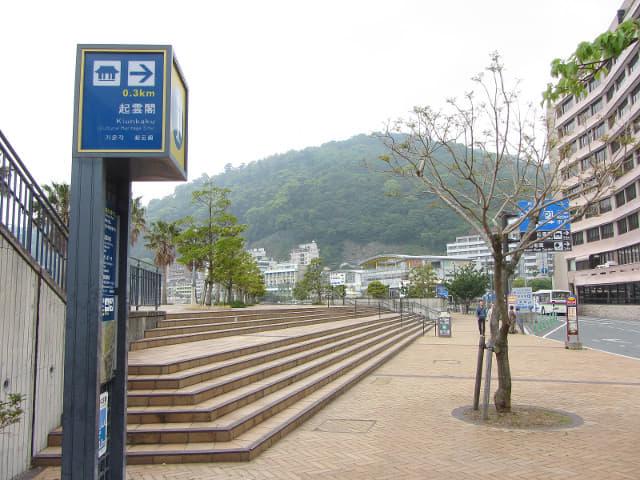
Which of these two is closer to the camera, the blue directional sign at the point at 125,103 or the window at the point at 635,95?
the blue directional sign at the point at 125,103

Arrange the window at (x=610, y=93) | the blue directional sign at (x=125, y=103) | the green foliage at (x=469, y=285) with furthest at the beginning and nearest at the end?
the green foliage at (x=469, y=285) < the window at (x=610, y=93) < the blue directional sign at (x=125, y=103)

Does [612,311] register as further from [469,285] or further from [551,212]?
[551,212]

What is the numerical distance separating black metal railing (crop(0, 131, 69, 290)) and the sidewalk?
2.39 m

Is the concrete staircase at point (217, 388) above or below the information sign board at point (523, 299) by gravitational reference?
below

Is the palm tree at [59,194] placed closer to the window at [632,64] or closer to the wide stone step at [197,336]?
the wide stone step at [197,336]

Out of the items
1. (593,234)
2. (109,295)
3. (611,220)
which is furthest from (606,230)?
(109,295)

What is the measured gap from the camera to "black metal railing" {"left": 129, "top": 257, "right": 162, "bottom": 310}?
10.2m

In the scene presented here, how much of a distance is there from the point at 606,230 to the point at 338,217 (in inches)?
4294

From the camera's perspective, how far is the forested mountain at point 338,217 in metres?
150

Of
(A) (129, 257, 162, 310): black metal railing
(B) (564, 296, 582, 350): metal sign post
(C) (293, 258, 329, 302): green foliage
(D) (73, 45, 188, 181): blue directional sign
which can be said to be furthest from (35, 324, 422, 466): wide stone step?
(C) (293, 258, 329, 302): green foliage

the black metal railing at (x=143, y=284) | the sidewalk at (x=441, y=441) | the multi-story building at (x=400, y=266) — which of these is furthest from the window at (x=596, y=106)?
the multi-story building at (x=400, y=266)

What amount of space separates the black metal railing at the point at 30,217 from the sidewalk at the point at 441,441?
2392 millimetres

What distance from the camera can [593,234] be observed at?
52.8 m

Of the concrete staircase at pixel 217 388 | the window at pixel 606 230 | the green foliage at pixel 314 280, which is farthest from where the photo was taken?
the window at pixel 606 230
